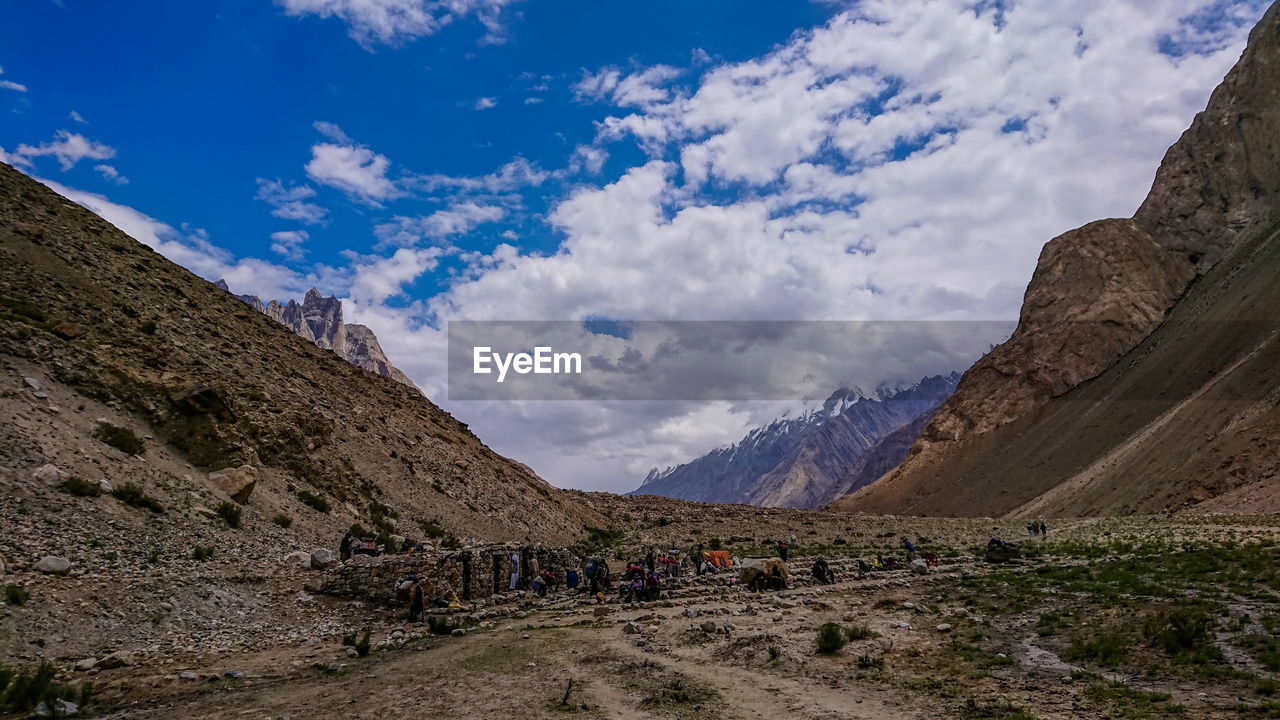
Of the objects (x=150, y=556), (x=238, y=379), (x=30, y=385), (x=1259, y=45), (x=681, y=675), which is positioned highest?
(x=1259, y=45)

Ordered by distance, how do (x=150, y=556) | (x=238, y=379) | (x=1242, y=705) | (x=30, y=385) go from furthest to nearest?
(x=238, y=379), (x=30, y=385), (x=150, y=556), (x=1242, y=705)

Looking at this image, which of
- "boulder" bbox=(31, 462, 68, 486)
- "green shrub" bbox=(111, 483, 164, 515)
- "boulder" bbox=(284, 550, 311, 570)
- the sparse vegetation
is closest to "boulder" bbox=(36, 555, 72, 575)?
"boulder" bbox=(31, 462, 68, 486)

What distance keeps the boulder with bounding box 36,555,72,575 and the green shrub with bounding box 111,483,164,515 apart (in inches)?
180

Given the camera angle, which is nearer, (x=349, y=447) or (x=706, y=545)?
(x=349, y=447)

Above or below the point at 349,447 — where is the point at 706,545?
below

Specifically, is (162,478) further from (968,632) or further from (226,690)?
(968,632)

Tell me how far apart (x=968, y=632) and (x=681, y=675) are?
7.82 m

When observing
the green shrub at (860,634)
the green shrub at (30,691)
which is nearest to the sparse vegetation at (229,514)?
the green shrub at (30,691)

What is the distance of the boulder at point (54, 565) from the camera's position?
15.7 meters

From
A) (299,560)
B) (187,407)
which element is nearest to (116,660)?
(299,560)

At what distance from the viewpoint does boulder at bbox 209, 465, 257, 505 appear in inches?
993

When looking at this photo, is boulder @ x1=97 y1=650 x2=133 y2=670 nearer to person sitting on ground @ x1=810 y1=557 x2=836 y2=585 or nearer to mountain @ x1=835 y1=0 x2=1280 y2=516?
person sitting on ground @ x1=810 y1=557 x2=836 y2=585

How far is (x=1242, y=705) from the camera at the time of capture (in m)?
10.4

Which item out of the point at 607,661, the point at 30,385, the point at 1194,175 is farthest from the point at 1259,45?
the point at 30,385
